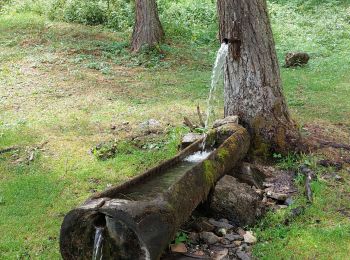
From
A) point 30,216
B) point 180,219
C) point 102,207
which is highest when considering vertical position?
point 102,207

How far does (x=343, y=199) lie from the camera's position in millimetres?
5023

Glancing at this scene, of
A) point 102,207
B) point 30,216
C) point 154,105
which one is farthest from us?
point 154,105

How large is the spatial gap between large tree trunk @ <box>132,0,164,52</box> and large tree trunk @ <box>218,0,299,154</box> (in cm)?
717

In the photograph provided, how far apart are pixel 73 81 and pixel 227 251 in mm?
7316

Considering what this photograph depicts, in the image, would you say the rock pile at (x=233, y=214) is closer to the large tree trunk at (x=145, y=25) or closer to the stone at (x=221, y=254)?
the stone at (x=221, y=254)

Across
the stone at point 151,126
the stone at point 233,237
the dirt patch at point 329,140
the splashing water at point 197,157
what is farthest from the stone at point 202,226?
the stone at point 151,126

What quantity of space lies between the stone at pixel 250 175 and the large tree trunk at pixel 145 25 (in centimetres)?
803

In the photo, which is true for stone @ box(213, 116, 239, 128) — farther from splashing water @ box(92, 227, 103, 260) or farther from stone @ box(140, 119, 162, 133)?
splashing water @ box(92, 227, 103, 260)

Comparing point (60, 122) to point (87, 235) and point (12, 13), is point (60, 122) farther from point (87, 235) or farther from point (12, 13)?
point (12, 13)

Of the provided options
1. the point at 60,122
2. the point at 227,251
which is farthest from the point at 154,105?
the point at 227,251

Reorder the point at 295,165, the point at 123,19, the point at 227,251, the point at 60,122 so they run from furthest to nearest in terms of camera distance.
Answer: the point at 123,19 → the point at 60,122 → the point at 295,165 → the point at 227,251

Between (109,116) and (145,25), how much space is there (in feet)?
18.9

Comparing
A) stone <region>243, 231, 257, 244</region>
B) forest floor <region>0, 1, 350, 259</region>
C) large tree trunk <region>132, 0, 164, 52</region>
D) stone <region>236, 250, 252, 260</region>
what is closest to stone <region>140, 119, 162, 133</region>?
forest floor <region>0, 1, 350, 259</region>

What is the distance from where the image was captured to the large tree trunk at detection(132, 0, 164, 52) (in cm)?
1295
